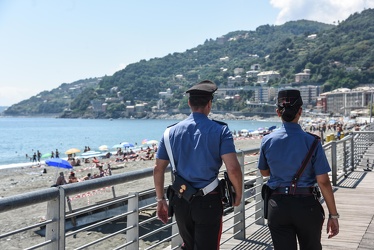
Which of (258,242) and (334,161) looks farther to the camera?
(334,161)

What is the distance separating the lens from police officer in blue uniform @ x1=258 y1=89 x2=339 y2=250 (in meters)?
2.98

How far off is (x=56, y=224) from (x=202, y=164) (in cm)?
93

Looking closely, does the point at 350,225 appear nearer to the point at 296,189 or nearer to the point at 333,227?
the point at 333,227

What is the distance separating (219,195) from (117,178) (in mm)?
768

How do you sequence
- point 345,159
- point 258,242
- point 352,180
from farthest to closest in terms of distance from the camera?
point 345,159
point 352,180
point 258,242

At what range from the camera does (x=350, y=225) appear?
6031 mm

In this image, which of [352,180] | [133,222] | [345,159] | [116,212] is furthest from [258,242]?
[116,212]

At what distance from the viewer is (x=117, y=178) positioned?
334 centimetres

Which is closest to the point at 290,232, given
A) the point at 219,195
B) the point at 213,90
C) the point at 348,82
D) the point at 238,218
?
the point at 219,195

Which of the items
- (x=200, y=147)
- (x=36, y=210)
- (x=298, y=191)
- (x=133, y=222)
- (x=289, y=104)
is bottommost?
(x=36, y=210)

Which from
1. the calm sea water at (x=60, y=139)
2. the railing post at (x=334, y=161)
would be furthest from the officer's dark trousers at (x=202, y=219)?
the calm sea water at (x=60, y=139)

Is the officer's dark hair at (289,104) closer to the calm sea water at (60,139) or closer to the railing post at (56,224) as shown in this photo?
the railing post at (56,224)

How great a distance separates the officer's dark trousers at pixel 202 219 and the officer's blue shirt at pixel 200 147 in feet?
0.37

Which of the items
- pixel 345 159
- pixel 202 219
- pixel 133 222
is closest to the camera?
pixel 202 219
